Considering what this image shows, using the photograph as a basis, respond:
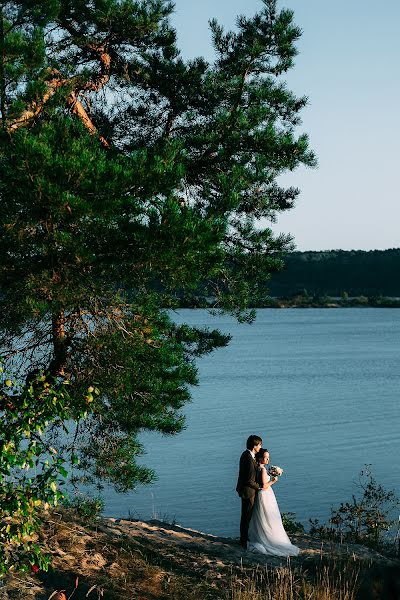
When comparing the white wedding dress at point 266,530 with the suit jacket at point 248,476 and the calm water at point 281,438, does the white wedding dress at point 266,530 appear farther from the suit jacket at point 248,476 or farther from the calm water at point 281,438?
the calm water at point 281,438

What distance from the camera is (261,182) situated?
14.6 m

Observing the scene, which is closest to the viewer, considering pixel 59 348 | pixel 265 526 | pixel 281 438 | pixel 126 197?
pixel 126 197

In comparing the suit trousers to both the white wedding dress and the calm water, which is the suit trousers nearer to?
the white wedding dress

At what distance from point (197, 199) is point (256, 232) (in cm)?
116

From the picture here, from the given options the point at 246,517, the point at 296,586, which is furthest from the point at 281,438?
the point at 296,586

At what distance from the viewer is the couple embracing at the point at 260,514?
15633mm

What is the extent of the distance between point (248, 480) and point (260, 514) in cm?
69

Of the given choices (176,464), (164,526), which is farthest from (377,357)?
(164,526)

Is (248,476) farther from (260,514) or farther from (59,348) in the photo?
(59,348)

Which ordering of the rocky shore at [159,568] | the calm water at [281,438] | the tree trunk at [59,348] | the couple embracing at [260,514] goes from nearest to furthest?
the rocky shore at [159,568] → the tree trunk at [59,348] → the couple embracing at [260,514] → the calm water at [281,438]

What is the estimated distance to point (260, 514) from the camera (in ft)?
51.8

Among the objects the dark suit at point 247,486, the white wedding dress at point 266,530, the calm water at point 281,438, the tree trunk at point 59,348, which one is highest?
the tree trunk at point 59,348

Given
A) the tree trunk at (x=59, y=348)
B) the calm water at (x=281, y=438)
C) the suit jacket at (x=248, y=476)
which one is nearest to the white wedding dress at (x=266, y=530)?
the suit jacket at (x=248, y=476)

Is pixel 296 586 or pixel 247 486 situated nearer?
pixel 296 586
